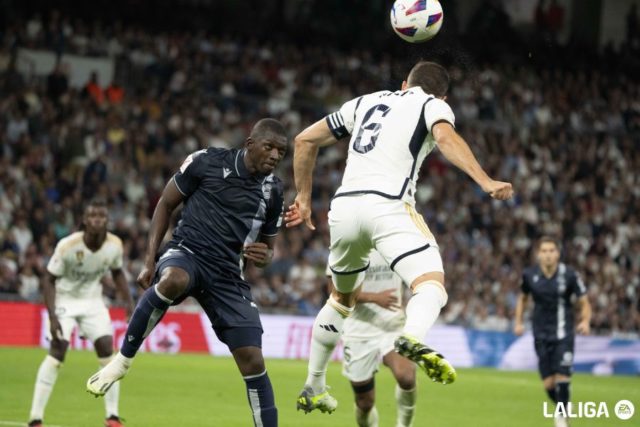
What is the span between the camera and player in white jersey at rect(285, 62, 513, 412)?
7.54m

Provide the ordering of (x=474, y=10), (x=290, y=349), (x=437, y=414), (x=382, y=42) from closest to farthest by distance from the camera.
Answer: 1. (x=437, y=414)
2. (x=290, y=349)
3. (x=382, y=42)
4. (x=474, y=10)

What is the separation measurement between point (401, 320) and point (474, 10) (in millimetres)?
24662

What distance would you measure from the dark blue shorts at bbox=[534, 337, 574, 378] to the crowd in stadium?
9621 mm

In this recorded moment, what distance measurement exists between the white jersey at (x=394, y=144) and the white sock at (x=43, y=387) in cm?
405

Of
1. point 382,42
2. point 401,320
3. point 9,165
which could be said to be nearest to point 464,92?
point 382,42

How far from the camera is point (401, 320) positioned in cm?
1111

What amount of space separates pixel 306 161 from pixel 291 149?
17.8 meters

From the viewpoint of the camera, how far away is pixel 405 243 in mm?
7711

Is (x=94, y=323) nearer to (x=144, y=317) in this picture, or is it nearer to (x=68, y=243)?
(x=68, y=243)

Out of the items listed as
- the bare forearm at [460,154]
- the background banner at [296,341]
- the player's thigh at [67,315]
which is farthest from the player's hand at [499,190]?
the background banner at [296,341]

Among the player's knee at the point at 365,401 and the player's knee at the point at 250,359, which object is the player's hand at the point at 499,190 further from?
the player's knee at the point at 365,401

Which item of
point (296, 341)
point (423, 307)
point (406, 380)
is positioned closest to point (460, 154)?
point (423, 307)

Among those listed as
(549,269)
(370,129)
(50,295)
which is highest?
(370,129)

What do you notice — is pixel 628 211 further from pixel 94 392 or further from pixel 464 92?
pixel 94 392
